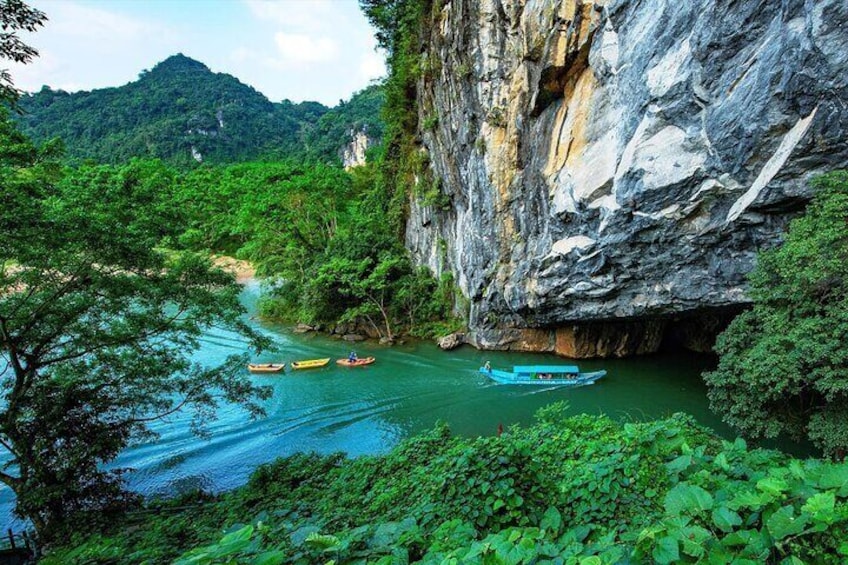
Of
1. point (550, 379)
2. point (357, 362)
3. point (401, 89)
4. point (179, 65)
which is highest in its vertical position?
point (179, 65)

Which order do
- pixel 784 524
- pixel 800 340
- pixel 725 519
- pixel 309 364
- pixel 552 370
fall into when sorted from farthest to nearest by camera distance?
pixel 309 364
pixel 552 370
pixel 800 340
pixel 725 519
pixel 784 524

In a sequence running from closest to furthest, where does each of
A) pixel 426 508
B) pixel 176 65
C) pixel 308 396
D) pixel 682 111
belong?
pixel 426 508 < pixel 682 111 < pixel 308 396 < pixel 176 65

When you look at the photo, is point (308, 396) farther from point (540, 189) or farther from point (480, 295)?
point (540, 189)

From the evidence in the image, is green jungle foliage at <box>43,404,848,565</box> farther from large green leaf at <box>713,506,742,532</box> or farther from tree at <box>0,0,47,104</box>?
tree at <box>0,0,47,104</box>

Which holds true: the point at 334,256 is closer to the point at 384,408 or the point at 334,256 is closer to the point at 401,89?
the point at 401,89


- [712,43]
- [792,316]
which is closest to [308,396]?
[792,316]


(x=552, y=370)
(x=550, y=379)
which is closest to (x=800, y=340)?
(x=552, y=370)

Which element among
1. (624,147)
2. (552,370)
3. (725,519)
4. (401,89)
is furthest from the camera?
(401,89)

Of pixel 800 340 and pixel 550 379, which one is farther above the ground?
pixel 800 340
